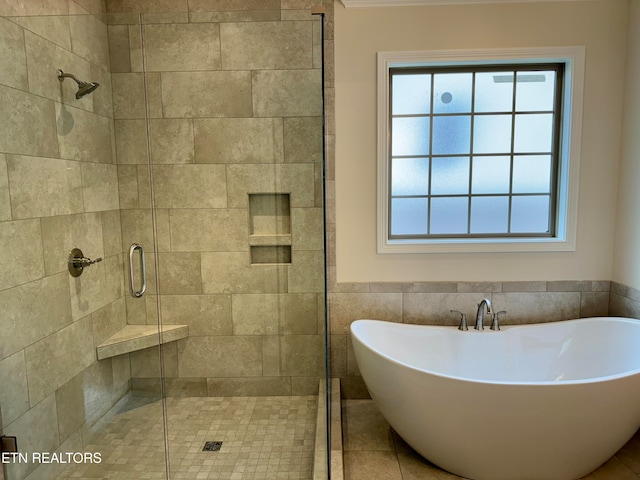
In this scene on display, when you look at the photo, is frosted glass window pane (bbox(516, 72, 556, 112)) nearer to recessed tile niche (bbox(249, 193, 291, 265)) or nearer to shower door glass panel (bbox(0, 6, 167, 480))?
recessed tile niche (bbox(249, 193, 291, 265))

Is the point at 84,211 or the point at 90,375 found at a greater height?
the point at 84,211

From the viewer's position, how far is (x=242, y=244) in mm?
2312

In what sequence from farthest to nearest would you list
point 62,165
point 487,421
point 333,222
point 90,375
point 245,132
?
point 333,222, point 245,132, point 90,375, point 62,165, point 487,421

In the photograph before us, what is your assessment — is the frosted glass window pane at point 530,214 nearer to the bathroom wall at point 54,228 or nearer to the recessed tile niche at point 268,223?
the recessed tile niche at point 268,223

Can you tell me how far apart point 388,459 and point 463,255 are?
126cm

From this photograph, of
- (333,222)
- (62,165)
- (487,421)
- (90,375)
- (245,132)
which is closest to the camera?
(487,421)

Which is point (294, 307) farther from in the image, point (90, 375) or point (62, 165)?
point (62, 165)

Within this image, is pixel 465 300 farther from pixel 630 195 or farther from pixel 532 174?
pixel 630 195

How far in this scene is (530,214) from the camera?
2592 millimetres

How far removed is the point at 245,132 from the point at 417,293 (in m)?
1.45

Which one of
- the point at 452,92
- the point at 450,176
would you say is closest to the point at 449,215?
the point at 450,176

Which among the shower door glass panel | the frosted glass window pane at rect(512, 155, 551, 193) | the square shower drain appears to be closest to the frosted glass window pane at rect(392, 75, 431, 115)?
the frosted glass window pane at rect(512, 155, 551, 193)

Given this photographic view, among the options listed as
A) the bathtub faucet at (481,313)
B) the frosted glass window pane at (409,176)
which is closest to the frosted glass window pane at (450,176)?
the frosted glass window pane at (409,176)

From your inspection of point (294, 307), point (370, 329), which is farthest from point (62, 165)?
point (370, 329)
